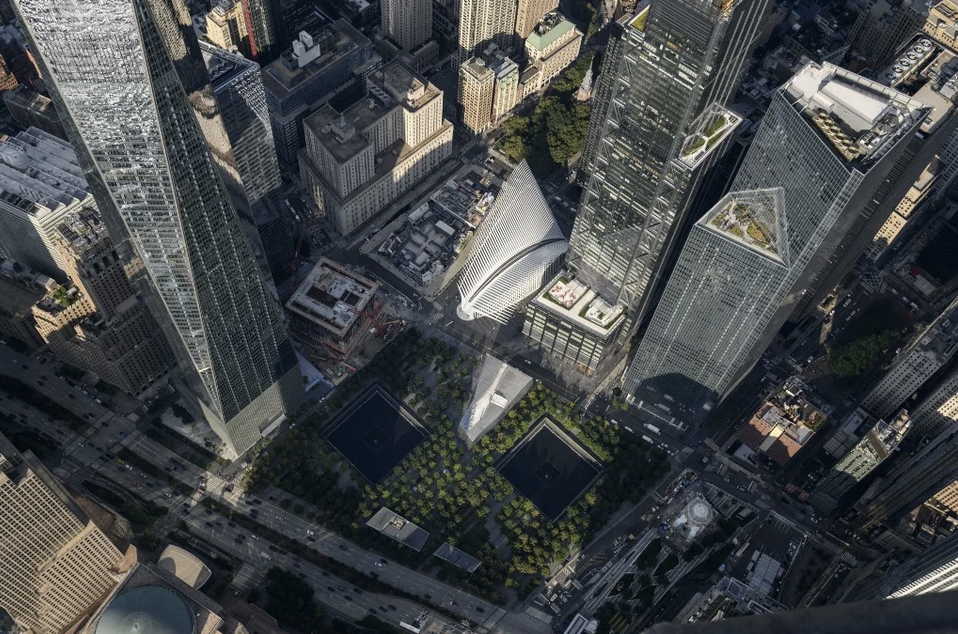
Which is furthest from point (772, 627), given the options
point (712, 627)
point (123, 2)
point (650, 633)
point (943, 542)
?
point (123, 2)


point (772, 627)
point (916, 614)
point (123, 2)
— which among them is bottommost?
point (772, 627)

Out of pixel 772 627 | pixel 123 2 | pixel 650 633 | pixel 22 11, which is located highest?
pixel 123 2

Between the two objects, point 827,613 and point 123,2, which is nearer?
point 827,613

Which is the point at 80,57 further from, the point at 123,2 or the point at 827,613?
the point at 827,613

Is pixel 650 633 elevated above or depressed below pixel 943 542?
below

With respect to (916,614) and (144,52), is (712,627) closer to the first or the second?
(916,614)

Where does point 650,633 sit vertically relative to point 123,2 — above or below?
below

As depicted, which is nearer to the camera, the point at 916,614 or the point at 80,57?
the point at 916,614

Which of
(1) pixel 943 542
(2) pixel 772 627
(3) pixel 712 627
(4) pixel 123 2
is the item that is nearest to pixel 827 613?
(2) pixel 772 627
